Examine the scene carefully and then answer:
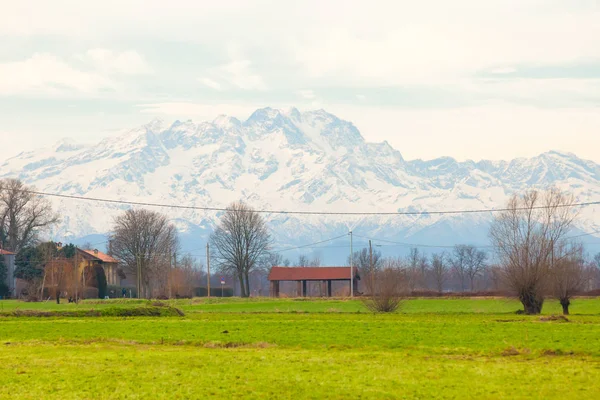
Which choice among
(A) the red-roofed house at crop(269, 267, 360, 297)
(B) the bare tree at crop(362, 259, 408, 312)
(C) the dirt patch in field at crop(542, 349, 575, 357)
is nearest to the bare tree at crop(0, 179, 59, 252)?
A: (A) the red-roofed house at crop(269, 267, 360, 297)

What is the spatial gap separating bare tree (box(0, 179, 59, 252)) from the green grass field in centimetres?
8835

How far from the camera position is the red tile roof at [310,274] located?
13638 centimetres

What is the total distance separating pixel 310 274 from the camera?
457 ft

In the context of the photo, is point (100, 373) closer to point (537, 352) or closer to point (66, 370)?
point (66, 370)

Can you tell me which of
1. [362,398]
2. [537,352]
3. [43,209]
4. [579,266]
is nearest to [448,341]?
[537,352]

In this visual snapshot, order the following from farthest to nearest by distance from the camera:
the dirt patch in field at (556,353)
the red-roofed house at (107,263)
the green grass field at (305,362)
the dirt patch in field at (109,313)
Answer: the red-roofed house at (107,263)
the dirt patch in field at (109,313)
the dirt patch in field at (556,353)
the green grass field at (305,362)

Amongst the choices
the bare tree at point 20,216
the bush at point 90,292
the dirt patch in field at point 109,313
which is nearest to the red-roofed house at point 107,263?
the bare tree at point 20,216

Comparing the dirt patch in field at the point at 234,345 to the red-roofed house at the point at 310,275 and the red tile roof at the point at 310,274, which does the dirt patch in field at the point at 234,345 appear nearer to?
the red-roofed house at the point at 310,275

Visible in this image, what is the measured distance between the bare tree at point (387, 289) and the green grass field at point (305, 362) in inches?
730

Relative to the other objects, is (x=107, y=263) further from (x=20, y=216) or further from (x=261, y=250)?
(x=261, y=250)

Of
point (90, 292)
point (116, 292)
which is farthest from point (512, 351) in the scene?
point (116, 292)

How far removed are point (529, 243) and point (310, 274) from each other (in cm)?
7134

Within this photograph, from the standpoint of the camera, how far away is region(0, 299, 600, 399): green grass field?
82.4ft

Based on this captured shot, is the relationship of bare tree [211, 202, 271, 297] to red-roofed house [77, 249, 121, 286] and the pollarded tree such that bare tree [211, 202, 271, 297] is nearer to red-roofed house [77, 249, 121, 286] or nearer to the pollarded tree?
red-roofed house [77, 249, 121, 286]
